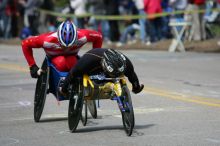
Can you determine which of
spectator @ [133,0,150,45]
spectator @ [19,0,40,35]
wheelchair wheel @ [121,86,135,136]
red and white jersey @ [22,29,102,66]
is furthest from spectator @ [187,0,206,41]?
wheelchair wheel @ [121,86,135,136]

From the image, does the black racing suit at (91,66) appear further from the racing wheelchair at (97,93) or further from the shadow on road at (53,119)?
the shadow on road at (53,119)

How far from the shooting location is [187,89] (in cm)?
1630

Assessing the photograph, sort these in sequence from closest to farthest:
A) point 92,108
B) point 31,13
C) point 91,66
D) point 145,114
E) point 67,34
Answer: point 91,66, point 67,34, point 92,108, point 145,114, point 31,13

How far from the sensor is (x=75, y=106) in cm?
Answer: 1048

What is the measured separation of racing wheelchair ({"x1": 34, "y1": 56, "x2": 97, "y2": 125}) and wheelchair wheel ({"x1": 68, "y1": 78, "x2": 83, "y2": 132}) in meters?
0.86

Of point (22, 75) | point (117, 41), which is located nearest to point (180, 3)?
point (117, 41)

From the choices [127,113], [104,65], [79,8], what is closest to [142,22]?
[79,8]

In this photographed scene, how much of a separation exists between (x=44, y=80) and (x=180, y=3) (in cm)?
1562

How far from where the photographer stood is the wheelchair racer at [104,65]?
10.2 metres

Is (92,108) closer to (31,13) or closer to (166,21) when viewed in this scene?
(166,21)

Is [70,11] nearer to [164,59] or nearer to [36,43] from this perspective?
[164,59]

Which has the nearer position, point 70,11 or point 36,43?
point 36,43

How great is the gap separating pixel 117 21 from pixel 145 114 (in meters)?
16.7

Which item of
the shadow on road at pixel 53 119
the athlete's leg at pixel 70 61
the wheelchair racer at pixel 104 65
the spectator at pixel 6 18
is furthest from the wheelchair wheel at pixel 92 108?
the spectator at pixel 6 18
